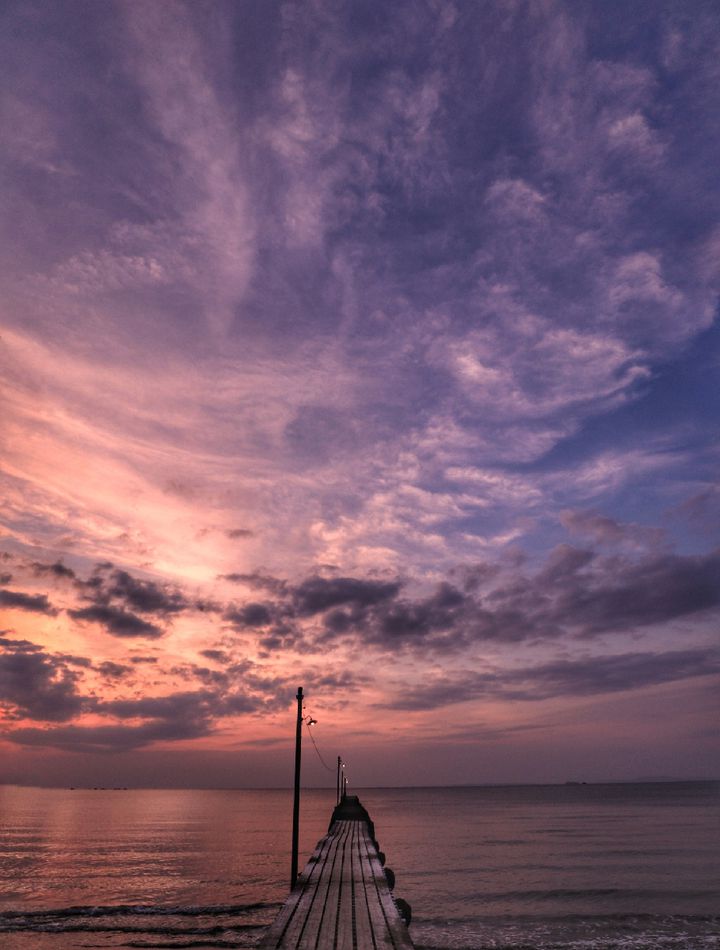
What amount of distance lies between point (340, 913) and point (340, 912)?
4.7 inches

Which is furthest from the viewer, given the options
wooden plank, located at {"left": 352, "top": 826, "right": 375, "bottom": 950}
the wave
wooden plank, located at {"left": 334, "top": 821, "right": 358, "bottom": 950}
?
the wave

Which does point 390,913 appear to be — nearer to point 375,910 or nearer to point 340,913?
point 375,910

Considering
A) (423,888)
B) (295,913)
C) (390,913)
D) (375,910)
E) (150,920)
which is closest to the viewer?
(390,913)

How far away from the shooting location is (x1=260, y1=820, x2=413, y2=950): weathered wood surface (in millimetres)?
14375

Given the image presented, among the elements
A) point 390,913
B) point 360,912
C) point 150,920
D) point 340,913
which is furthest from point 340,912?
point 150,920

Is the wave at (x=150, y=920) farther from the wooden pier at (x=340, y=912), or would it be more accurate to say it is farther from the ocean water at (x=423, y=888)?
the wooden pier at (x=340, y=912)

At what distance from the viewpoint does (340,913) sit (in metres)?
17.0

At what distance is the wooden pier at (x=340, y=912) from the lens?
47.2 ft

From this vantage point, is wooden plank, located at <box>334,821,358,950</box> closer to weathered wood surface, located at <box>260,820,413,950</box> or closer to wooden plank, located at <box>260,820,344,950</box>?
weathered wood surface, located at <box>260,820,413,950</box>

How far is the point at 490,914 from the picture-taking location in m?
34.7

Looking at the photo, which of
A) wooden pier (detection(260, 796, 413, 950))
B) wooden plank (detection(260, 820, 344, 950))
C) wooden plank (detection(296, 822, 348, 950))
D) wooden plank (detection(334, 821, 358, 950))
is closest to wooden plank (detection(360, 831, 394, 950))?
wooden pier (detection(260, 796, 413, 950))

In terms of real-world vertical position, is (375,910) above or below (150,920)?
above

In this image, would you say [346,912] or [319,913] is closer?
[319,913]

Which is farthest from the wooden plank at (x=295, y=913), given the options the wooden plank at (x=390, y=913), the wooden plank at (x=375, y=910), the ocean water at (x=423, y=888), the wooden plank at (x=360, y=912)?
the ocean water at (x=423, y=888)
